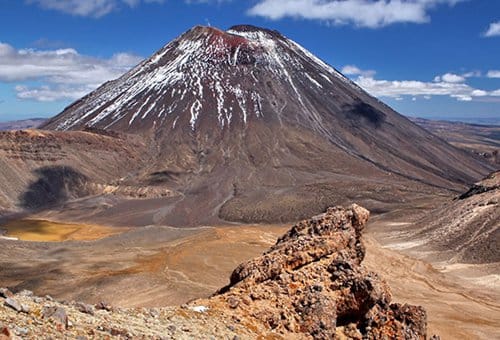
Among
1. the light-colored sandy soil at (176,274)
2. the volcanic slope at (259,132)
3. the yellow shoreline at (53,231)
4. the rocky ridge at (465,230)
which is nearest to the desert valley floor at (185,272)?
the light-colored sandy soil at (176,274)

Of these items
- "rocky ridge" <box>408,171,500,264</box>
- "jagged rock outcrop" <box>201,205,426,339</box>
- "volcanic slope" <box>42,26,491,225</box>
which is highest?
"volcanic slope" <box>42,26,491,225</box>

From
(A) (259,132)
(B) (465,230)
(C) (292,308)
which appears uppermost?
(A) (259,132)

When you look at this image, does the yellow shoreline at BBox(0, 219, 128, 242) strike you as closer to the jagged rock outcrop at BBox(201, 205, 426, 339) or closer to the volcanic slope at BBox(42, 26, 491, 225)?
the volcanic slope at BBox(42, 26, 491, 225)

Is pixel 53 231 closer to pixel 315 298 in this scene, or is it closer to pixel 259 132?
pixel 259 132

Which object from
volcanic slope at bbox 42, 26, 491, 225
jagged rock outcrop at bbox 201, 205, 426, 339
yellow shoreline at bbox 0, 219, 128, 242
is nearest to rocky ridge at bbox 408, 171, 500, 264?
volcanic slope at bbox 42, 26, 491, 225

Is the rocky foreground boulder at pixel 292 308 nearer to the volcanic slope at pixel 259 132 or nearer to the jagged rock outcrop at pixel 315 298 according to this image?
the jagged rock outcrop at pixel 315 298

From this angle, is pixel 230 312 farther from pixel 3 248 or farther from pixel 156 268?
pixel 3 248

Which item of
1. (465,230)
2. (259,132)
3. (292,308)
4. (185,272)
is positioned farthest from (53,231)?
(292,308)
